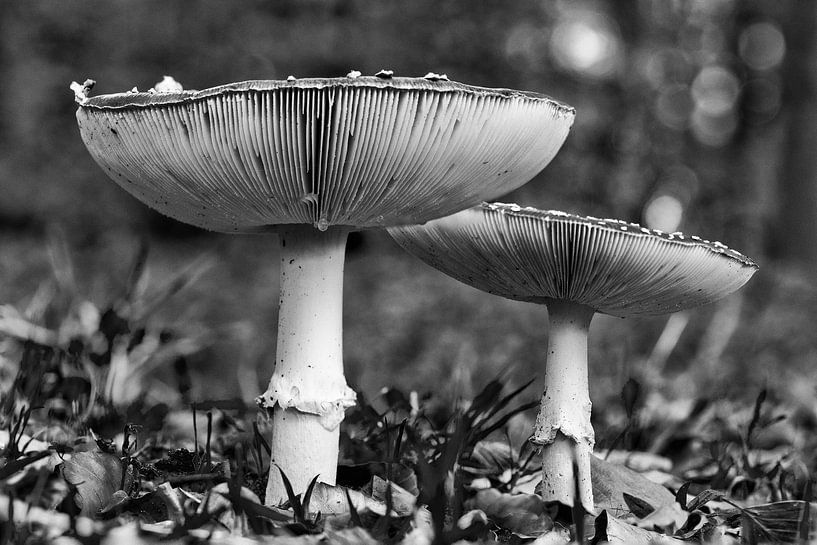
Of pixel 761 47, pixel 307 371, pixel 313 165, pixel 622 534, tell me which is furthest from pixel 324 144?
pixel 761 47

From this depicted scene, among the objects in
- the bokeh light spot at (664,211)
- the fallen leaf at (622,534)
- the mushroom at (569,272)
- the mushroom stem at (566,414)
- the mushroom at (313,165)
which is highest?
the bokeh light spot at (664,211)

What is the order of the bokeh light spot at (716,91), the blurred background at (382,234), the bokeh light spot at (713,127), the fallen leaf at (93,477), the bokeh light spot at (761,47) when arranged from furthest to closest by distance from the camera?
the bokeh light spot at (713,127) < the bokeh light spot at (716,91) < the bokeh light spot at (761,47) < the blurred background at (382,234) < the fallen leaf at (93,477)

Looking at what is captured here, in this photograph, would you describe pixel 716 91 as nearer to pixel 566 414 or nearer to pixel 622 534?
pixel 566 414

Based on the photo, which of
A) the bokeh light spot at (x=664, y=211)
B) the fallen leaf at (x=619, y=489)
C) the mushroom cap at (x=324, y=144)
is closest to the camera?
the mushroom cap at (x=324, y=144)

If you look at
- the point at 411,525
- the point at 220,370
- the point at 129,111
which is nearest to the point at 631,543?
the point at 411,525

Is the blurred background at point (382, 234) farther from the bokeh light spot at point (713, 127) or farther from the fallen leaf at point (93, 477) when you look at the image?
the bokeh light spot at point (713, 127)

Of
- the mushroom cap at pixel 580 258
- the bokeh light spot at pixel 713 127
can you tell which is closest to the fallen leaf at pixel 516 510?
the mushroom cap at pixel 580 258

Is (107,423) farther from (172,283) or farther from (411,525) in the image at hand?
(172,283)
